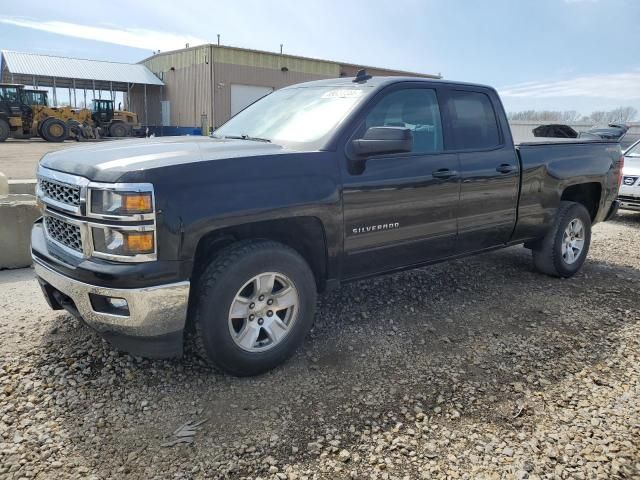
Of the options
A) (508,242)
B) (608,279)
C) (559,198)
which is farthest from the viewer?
(608,279)

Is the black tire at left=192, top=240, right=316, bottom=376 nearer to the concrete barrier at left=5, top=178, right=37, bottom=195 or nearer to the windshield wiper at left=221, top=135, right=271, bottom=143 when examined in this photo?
the windshield wiper at left=221, top=135, right=271, bottom=143

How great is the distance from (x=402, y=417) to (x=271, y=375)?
0.89m

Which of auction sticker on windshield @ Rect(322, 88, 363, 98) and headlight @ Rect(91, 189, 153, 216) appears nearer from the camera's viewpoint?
headlight @ Rect(91, 189, 153, 216)

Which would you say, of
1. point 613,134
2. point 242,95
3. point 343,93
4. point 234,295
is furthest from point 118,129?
Result: point 234,295

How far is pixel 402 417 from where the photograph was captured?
2.89m

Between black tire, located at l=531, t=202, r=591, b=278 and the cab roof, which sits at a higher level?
the cab roof

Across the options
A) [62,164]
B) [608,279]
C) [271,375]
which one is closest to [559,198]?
[608,279]

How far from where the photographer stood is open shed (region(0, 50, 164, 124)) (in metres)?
31.6

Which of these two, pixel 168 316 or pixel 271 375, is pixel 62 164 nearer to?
pixel 168 316

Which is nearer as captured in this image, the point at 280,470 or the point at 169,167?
the point at 280,470

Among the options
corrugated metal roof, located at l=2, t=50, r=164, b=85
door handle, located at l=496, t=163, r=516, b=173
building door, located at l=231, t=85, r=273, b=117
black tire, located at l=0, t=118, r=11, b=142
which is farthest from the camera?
corrugated metal roof, located at l=2, t=50, r=164, b=85

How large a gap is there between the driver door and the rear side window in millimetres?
196

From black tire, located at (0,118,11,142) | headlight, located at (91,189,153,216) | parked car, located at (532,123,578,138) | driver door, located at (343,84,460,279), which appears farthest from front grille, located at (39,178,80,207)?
black tire, located at (0,118,11,142)

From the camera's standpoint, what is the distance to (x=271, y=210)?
10.0 feet
